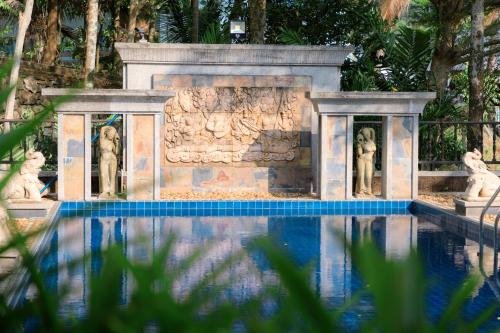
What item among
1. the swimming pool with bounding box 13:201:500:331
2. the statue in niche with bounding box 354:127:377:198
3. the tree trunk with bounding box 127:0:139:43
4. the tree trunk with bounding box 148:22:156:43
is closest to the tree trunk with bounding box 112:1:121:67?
the tree trunk with bounding box 148:22:156:43

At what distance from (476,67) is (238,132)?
16.5 ft

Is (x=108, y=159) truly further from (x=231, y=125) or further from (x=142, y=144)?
(x=231, y=125)

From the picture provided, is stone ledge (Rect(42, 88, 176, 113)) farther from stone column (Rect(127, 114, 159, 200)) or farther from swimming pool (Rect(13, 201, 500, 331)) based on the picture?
swimming pool (Rect(13, 201, 500, 331))

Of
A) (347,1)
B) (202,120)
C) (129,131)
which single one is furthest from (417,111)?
(347,1)

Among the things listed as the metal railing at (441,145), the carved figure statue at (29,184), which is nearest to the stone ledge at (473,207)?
the metal railing at (441,145)

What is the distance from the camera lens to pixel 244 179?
15.7 meters

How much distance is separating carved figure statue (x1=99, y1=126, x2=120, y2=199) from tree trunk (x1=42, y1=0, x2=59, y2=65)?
11349mm

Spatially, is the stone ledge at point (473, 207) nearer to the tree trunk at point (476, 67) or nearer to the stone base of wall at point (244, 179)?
the stone base of wall at point (244, 179)

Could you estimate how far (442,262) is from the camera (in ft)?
29.3

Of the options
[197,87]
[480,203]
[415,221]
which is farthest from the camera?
[197,87]

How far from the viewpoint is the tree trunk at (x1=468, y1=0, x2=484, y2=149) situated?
54.0 feet

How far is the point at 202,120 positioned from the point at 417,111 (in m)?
3.99

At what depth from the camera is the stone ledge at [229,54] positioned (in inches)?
603

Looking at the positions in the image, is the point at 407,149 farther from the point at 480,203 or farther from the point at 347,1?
the point at 347,1
